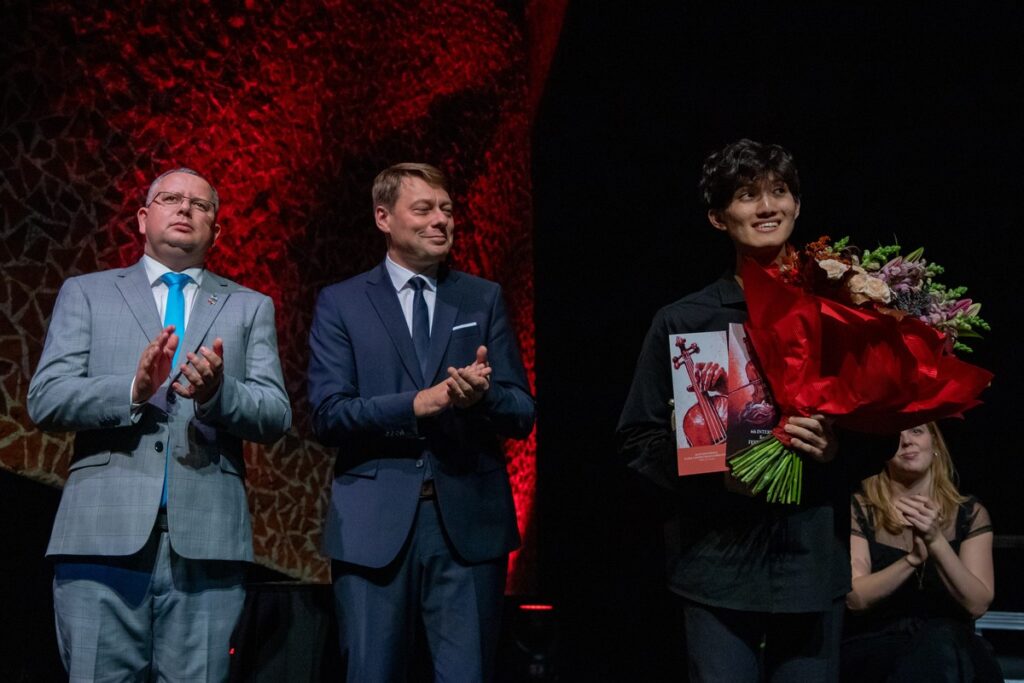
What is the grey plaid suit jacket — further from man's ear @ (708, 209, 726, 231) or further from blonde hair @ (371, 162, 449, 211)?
man's ear @ (708, 209, 726, 231)

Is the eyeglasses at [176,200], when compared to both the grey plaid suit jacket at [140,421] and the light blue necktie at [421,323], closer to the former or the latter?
the grey plaid suit jacket at [140,421]

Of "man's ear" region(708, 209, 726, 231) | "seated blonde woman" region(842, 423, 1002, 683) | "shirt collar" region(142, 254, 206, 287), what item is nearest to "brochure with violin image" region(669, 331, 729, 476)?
"man's ear" region(708, 209, 726, 231)

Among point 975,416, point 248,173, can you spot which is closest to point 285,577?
point 248,173

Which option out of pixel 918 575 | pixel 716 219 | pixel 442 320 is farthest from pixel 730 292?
pixel 918 575

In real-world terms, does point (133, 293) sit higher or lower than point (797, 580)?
higher

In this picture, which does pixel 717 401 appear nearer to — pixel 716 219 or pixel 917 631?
pixel 716 219

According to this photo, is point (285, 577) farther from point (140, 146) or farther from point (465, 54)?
point (465, 54)

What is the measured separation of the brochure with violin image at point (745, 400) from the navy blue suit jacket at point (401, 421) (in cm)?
53

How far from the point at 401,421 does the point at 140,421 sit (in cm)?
57

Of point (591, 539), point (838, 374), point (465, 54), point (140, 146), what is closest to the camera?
point (838, 374)

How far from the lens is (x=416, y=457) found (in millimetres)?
2307

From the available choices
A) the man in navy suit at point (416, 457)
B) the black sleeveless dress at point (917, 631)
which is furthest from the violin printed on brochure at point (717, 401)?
the black sleeveless dress at point (917, 631)

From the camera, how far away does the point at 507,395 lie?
236cm

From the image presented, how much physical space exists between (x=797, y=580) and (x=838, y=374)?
1.34 ft
